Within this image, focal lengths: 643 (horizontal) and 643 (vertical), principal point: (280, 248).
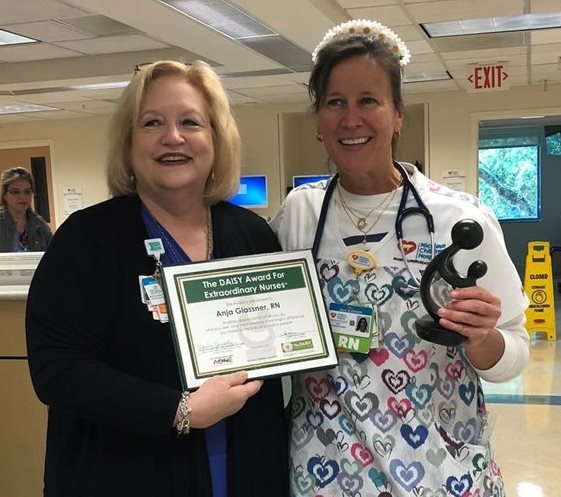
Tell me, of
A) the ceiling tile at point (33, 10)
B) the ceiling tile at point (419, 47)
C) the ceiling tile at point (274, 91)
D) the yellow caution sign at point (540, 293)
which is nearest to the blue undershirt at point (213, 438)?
the ceiling tile at point (33, 10)

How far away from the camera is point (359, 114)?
139 cm

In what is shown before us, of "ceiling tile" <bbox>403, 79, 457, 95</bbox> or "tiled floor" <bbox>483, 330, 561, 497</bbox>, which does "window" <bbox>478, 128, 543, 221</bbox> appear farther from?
"tiled floor" <bbox>483, 330, 561, 497</bbox>

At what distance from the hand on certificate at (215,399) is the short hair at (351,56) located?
0.67 metres

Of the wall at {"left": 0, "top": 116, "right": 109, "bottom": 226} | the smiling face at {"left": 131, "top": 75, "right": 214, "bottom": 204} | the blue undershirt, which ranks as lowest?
the blue undershirt

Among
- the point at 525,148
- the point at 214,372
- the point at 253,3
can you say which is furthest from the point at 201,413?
the point at 525,148

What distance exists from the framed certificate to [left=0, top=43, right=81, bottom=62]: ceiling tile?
5368 mm

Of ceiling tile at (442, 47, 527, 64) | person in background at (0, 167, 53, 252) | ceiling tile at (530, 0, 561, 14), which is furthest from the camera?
ceiling tile at (442, 47, 527, 64)

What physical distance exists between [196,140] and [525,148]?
12693 mm

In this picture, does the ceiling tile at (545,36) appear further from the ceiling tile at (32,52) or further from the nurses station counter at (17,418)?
the nurses station counter at (17,418)

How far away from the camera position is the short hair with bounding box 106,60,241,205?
54.0 inches

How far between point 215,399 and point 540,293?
657 cm

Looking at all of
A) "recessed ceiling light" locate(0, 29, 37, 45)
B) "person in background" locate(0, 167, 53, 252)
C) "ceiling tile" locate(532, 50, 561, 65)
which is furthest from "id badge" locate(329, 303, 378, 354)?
"ceiling tile" locate(532, 50, 561, 65)

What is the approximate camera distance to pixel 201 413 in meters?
1.18

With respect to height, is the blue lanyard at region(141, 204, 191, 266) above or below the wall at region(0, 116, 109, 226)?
below
